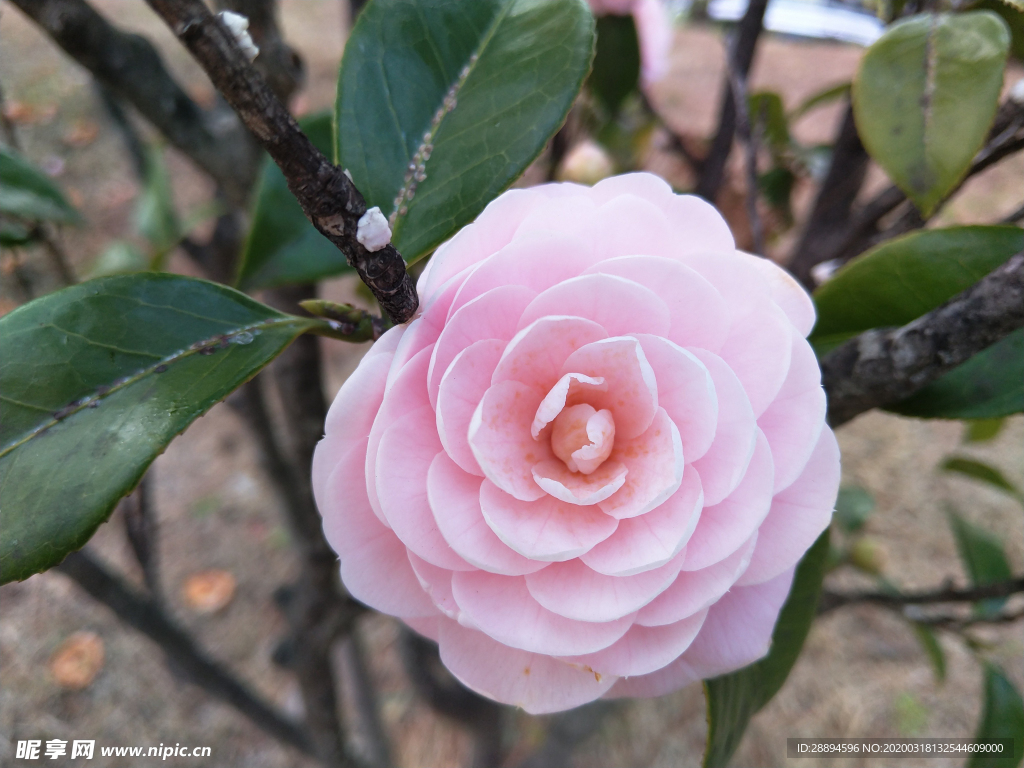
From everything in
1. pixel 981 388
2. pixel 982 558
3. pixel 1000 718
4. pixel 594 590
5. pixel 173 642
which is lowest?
pixel 982 558

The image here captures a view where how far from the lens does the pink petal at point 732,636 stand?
0.32 meters

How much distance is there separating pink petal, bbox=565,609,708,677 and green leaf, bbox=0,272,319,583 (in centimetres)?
24

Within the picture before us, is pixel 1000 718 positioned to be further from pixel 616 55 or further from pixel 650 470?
pixel 616 55

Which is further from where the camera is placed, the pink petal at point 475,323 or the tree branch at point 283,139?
the pink petal at point 475,323

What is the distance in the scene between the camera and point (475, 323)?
292 millimetres

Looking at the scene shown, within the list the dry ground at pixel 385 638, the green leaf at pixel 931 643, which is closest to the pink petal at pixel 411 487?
the green leaf at pixel 931 643

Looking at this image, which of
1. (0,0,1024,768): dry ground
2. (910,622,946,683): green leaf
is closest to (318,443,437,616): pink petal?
(910,622,946,683): green leaf

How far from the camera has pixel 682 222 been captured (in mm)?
314

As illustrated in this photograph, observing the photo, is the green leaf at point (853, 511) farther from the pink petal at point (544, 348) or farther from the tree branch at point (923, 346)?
the pink petal at point (544, 348)

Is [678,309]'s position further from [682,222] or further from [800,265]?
[800,265]

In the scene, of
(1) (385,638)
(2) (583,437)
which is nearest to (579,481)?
(2) (583,437)

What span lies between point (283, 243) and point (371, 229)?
1.16 ft

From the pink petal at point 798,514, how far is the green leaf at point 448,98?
0.23 m

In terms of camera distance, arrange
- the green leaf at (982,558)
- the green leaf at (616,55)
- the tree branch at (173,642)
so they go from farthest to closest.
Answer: the green leaf at (982,558), the green leaf at (616,55), the tree branch at (173,642)
